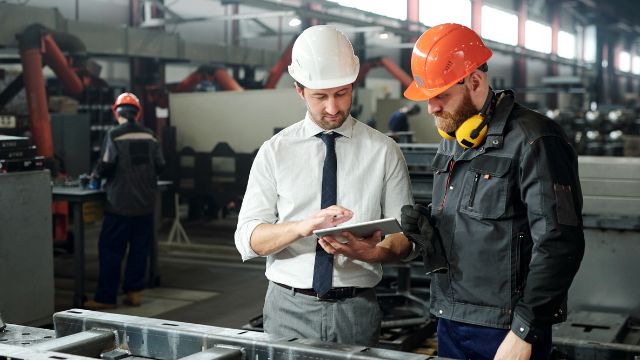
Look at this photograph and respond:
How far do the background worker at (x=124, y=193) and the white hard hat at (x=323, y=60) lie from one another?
3.85m

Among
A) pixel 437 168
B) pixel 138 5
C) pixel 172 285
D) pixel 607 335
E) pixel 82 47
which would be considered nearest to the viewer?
pixel 437 168

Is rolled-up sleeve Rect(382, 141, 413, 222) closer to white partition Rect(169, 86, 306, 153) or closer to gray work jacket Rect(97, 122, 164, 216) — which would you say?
gray work jacket Rect(97, 122, 164, 216)

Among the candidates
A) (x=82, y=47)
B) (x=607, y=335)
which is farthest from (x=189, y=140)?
(x=607, y=335)

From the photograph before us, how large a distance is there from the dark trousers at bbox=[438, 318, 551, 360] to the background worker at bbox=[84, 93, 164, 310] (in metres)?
4.13

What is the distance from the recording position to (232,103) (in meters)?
9.84

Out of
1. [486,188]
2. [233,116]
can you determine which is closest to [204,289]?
[233,116]


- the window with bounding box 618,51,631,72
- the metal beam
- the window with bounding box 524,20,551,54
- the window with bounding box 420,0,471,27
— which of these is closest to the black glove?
the metal beam

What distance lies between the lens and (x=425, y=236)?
2.15 meters

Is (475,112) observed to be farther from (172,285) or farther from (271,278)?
(172,285)

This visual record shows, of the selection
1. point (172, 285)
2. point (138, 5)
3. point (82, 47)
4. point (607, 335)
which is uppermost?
point (138, 5)

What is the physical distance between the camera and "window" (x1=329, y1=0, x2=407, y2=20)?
9042 millimetres

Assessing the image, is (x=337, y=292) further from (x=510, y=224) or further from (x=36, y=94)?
(x=36, y=94)

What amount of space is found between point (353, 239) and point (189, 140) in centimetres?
827

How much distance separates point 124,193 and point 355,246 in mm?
4077
